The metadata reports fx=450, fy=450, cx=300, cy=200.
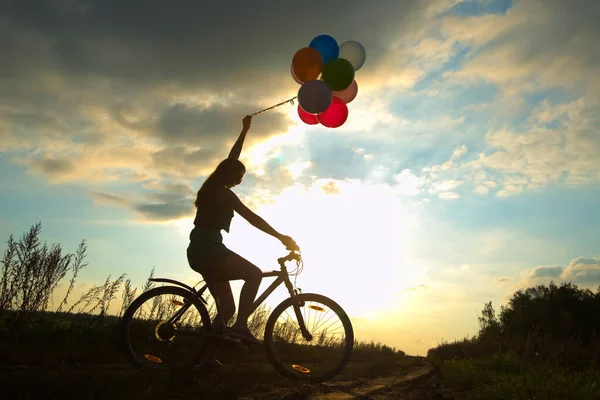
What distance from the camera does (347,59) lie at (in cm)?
770

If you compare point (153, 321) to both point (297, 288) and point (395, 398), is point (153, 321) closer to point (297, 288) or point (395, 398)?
point (297, 288)

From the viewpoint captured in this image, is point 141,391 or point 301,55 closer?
point 141,391

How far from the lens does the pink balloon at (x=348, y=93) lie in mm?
7573

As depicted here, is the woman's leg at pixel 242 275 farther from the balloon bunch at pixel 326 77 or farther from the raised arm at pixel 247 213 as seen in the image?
the balloon bunch at pixel 326 77

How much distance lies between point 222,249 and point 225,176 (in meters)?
0.87

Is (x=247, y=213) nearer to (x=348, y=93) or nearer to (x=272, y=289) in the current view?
(x=272, y=289)

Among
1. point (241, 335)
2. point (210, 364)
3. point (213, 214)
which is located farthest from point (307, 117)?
point (210, 364)

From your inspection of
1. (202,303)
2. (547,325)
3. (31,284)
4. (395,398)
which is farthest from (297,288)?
(547,325)

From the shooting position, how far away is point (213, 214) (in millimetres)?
5344

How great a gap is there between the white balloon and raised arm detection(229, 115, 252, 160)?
210 centimetres

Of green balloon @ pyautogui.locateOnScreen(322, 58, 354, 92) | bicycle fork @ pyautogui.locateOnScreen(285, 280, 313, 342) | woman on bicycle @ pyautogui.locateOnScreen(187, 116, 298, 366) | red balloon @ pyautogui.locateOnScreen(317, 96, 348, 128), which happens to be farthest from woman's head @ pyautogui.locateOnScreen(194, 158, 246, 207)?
red balloon @ pyautogui.locateOnScreen(317, 96, 348, 128)

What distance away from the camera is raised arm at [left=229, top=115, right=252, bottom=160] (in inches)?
255

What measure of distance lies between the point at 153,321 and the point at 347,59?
5.54 meters

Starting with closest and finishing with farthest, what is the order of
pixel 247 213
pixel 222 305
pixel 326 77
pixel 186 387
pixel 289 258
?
pixel 186 387 < pixel 247 213 < pixel 222 305 < pixel 289 258 < pixel 326 77
